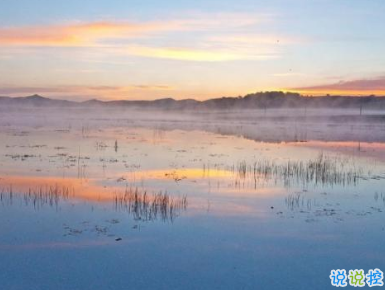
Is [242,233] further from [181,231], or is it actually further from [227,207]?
[227,207]

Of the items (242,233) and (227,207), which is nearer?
(242,233)

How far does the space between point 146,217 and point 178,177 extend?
4.00m

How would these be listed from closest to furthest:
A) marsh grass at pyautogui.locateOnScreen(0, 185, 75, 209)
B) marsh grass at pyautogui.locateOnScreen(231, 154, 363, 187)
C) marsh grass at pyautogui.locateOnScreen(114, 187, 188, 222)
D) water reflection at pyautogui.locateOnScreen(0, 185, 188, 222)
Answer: marsh grass at pyautogui.locateOnScreen(114, 187, 188, 222) < water reflection at pyautogui.locateOnScreen(0, 185, 188, 222) < marsh grass at pyautogui.locateOnScreen(0, 185, 75, 209) < marsh grass at pyautogui.locateOnScreen(231, 154, 363, 187)

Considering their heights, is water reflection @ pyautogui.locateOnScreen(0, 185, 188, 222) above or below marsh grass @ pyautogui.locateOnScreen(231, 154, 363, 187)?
below

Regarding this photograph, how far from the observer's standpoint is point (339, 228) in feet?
25.7

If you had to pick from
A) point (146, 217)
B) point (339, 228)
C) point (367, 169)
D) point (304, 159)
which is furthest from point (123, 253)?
point (304, 159)

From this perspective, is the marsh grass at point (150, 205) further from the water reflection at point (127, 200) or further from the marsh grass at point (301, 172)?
the marsh grass at point (301, 172)

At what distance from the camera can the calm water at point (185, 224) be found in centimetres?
584

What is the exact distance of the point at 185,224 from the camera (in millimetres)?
7820

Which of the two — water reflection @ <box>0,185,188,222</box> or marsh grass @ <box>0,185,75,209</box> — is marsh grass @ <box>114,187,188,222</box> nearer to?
water reflection @ <box>0,185,188,222</box>

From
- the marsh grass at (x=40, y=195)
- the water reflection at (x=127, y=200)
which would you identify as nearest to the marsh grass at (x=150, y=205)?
the water reflection at (x=127, y=200)

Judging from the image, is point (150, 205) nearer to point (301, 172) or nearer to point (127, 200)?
point (127, 200)

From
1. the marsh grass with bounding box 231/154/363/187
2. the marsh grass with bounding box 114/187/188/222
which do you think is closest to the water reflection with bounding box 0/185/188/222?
the marsh grass with bounding box 114/187/188/222

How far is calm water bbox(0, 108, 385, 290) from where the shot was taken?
19.2ft
